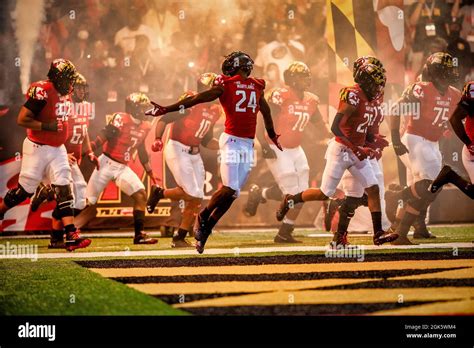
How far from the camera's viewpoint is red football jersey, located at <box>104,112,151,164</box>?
8297mm

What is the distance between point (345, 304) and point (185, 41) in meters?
5.73

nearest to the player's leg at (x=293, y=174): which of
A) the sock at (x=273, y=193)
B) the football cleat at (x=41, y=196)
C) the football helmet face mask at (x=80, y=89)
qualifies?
the sock at (x=273, y=193)

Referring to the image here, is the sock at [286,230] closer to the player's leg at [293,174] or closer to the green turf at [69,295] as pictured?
the player's leg at [293,174]

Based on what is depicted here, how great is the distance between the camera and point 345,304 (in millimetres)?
4504

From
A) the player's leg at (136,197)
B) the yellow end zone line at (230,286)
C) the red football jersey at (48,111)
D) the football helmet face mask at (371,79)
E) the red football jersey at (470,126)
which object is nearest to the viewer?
the yellow end zone line at (230,286)

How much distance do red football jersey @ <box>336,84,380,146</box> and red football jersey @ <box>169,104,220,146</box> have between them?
1.62 metres

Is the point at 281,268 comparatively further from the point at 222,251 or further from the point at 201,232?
the point at 222,251

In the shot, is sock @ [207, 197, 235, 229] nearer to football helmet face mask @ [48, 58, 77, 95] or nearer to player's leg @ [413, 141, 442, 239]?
football helmet face mask @ [48, 58, 77, 95]

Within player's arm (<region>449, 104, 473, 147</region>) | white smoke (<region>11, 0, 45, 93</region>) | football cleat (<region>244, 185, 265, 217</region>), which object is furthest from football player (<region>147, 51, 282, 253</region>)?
white smoke (<region>11, 0, 45, 93</region>)

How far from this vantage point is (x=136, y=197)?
26.4 ft

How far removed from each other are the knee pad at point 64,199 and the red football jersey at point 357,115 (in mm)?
2712

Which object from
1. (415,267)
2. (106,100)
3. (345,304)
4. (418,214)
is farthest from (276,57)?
(345,304)

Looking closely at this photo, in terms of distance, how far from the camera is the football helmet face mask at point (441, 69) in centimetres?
771
